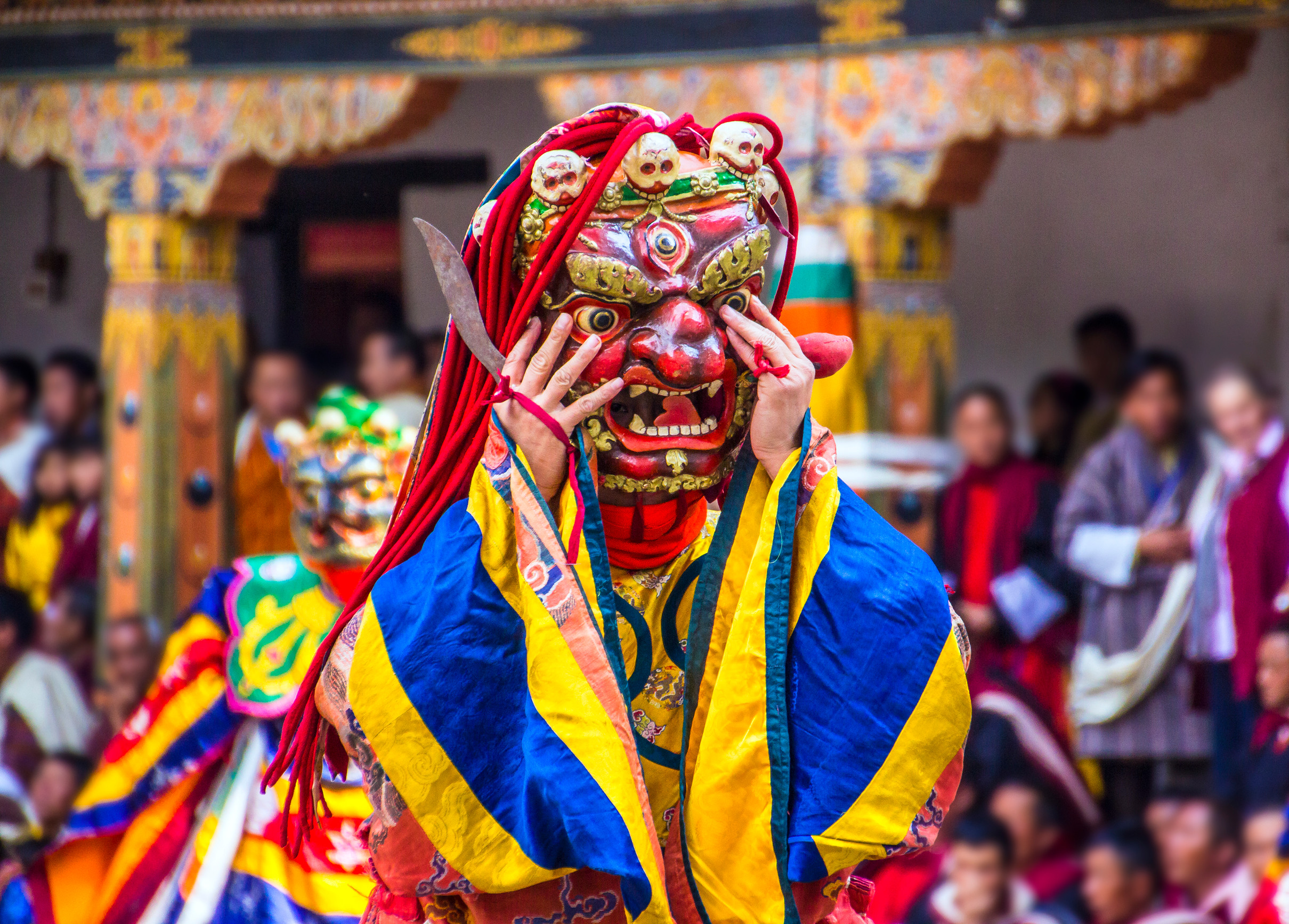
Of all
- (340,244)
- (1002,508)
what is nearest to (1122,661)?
(1002,508)

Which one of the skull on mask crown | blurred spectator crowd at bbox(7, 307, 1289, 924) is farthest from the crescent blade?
blurred spectator crowd at bbox(7, 307, 1289, 924)

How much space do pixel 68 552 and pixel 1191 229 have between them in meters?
3.89

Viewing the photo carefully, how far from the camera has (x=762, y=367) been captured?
1.97m

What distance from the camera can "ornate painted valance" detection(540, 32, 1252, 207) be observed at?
4.91 m

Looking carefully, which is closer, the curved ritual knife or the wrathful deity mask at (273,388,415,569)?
the curved ritual knife

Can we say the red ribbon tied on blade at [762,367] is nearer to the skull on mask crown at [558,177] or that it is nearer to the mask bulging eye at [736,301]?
the mask bulging eye at [736,301]

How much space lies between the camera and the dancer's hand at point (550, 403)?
1.93 metres

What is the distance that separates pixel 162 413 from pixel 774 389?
14.8 feet

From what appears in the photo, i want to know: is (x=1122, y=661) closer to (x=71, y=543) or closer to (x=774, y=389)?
(x=774, y=389)

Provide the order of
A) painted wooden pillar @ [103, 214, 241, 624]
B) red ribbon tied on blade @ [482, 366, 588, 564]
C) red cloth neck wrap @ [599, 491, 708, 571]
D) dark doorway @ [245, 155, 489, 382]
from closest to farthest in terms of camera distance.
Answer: red ribbon tied on blade @ [482, 366, 588, 564], red cloth neck wrap @ [599, 491, 708, 571], painted wooden pillar @ [103, 214, 241, 624], dark doorway @ [245, 155, 489, 382]

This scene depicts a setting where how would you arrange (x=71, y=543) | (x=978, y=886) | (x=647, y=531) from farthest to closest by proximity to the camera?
(x=71, y=543), (x=978, y=886), (x=647, y=531)

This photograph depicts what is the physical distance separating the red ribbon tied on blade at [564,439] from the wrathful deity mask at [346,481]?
1.53 meters

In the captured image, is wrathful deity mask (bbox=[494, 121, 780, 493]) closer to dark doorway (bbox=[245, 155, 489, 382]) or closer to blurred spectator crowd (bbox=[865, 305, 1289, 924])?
blurred spectator crowd (bbox=[865, 305, 1289, 924])

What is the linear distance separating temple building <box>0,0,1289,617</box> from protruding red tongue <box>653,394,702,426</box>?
9.85 ft
